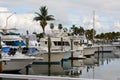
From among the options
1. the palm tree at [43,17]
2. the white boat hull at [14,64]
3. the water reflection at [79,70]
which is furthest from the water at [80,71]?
the palm tree at [43,17]

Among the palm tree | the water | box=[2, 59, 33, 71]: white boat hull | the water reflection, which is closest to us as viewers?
box=[2, 59, 33, 71]: white boat hull

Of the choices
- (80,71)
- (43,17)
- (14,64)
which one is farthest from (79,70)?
(43,17)

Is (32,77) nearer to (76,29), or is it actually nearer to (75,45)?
(75,45)

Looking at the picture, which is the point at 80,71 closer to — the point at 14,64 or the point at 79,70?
the point at 79,70

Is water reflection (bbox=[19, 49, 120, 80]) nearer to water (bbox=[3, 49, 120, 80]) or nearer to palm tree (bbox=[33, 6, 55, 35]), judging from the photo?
water (bbox=[3, 49, 120, 80])

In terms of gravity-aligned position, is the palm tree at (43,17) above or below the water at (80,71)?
above

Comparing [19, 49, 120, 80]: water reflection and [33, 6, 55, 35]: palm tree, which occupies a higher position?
[33, 6, 55, 35]: palm tree

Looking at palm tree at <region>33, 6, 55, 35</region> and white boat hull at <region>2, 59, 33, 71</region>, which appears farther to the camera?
palm tree at <region>33, 6, 55, 35</region>

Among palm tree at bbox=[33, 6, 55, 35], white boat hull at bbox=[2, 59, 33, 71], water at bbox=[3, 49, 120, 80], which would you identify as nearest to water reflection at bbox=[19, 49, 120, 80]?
water at bbox=[3, 49, 120, 80]

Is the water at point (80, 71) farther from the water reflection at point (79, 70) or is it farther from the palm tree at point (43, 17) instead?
the palm tree at point (43, 17)

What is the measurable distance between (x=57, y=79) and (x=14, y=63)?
26603mm

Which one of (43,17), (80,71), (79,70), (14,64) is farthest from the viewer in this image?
(43,17)

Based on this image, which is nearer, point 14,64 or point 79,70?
point 14,64

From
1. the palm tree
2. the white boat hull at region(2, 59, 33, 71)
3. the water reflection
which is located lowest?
the water reflection
